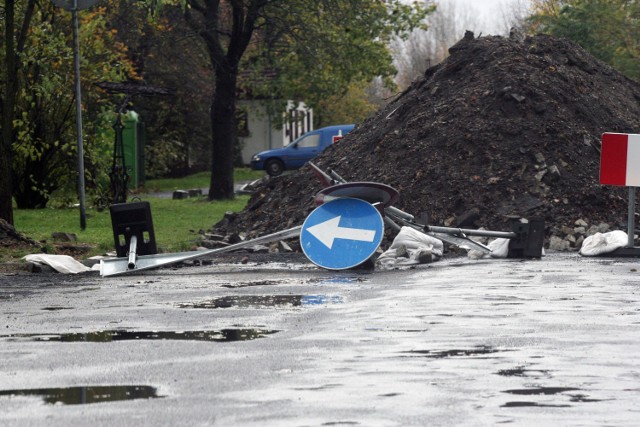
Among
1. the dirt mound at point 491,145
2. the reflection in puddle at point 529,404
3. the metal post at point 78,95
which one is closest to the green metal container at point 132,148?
the metal post at point 78,95

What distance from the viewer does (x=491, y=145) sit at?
66.5 feet

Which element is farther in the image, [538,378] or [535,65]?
[535,65]

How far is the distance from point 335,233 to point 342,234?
9 centimetres

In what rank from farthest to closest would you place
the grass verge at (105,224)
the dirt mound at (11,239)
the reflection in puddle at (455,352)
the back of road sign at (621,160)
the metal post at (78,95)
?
1. the metal post at (78,95)
2. the grass verge at (105,224)
3. the dirt mound at (11,239)
4. the back of road sign at (621,160)
5. the reflection in puddle at (455,352)

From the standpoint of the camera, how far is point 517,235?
16062 mm

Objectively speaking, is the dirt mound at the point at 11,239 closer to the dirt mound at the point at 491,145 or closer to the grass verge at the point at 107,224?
the grass verge at the point at 107,224

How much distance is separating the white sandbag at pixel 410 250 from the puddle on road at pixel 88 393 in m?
8.30

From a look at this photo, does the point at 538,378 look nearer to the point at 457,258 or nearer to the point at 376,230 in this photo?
the point at 376,230

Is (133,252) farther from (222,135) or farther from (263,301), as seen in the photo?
(222,135)

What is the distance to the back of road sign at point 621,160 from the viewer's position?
52.9 feet

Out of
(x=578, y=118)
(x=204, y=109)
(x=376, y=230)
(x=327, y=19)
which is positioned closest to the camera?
(x=376, y=230)

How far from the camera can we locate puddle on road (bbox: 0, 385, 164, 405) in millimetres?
7301

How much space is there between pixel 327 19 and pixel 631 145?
Answer: 19887 millimetres

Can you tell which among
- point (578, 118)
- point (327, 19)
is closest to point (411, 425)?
point (578, 118)
